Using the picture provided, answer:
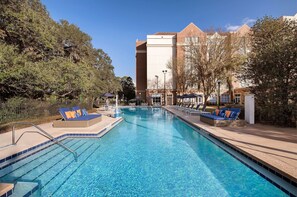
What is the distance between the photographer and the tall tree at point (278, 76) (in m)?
8.49

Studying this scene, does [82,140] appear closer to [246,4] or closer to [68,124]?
[68,124]

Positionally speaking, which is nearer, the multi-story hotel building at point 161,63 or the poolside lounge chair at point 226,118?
the poolside lounge chair at point 226,118

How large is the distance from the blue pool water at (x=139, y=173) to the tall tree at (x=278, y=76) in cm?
481

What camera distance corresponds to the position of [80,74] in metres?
14.0

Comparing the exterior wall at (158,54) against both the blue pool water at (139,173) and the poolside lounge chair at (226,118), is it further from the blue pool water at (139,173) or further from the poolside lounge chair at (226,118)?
the blue pool water at (139,173)

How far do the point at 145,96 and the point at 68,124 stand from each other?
32.5 metres

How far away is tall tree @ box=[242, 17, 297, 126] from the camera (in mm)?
8492

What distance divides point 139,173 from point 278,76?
841 centimetres

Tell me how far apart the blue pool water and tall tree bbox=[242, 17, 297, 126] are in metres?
4.81

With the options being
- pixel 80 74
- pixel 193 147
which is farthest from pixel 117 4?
pixel 193 147

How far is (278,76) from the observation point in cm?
886

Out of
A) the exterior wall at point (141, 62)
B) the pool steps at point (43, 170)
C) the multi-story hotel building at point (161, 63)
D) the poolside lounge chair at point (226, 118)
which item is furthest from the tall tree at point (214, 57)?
the exterior wall at point (141, 62)

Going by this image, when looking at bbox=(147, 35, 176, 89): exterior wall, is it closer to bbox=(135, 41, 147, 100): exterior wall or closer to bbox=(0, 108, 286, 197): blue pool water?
bbox=(135, 41, 147, 100): exterior wall

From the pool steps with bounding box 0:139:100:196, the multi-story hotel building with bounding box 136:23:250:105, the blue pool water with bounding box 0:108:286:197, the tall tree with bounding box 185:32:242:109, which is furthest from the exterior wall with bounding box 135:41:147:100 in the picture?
the pool steps with bounding box 0:139:100:196
